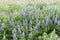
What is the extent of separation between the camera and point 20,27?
3.78 metres

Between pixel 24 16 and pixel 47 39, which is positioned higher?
pixel 24 16

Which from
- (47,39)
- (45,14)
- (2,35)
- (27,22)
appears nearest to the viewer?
(47,39)

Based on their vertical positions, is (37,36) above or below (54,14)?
below

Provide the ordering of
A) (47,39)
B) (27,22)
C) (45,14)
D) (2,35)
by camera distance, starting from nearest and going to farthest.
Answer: (47,39) → (2,35) → (27,22) → (45,14)

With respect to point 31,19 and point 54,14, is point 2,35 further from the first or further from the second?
point 54,14

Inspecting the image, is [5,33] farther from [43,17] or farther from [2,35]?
[43,17]

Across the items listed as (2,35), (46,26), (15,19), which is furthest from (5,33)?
(46,26)

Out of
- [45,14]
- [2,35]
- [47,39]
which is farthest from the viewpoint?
[45,14]

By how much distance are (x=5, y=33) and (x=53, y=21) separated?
1.05 meters

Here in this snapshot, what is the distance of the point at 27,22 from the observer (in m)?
3.95

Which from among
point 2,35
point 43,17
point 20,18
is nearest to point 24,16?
point 20,18

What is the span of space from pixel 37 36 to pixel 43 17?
518 mm

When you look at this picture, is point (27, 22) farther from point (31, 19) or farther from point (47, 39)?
point (47, 39)

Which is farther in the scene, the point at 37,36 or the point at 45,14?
the point at 45,14
